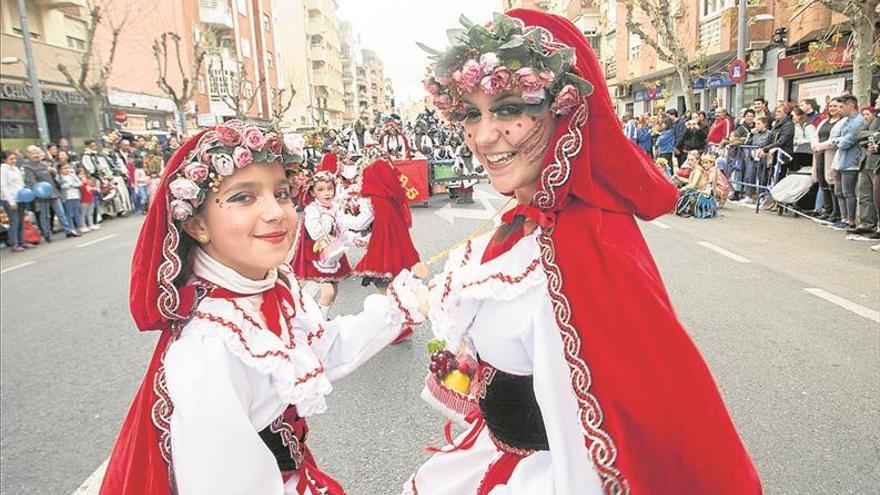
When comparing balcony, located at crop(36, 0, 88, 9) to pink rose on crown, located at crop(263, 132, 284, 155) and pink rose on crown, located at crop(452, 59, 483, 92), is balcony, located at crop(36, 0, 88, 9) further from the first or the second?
pink rose on crown, located at crop(452, 59, 483, 92)

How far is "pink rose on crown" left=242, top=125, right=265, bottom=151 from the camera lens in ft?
6.40

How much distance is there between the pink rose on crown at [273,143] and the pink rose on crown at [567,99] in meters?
0.91

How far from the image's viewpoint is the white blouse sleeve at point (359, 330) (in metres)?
2.22

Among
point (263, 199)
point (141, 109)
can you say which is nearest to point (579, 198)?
point (263, 199)

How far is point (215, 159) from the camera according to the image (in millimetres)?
1922

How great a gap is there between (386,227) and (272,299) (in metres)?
4.00

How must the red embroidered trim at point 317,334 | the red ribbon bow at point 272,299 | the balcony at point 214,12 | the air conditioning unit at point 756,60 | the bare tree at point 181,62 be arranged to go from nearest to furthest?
the red ribbon bow at point 272,299
the red embroidered trim at point 317,334
the air conditioning unit at point 756,60
the bare tree at point 181,62
the balcony at point 214,12

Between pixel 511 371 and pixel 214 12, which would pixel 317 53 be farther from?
pixel 511 371

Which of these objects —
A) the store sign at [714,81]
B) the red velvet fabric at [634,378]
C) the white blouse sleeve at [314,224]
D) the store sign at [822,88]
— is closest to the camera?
the red velvet fabric at [634,378]

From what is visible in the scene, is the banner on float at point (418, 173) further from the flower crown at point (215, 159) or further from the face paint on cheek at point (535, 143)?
the face paint on cheek at point (535, 143)

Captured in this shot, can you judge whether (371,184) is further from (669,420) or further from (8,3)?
(8,3)

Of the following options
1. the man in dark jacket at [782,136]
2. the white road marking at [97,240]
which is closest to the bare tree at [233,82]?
the white road marking at [97,240]

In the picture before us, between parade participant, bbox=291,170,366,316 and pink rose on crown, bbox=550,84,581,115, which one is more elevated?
pink rose on crown, bbox=550,84,581,115

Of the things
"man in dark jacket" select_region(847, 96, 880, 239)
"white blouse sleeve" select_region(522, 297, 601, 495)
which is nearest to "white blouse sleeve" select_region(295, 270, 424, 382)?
"white blouse sleeve" select_region(522, 297, 601, 495)
